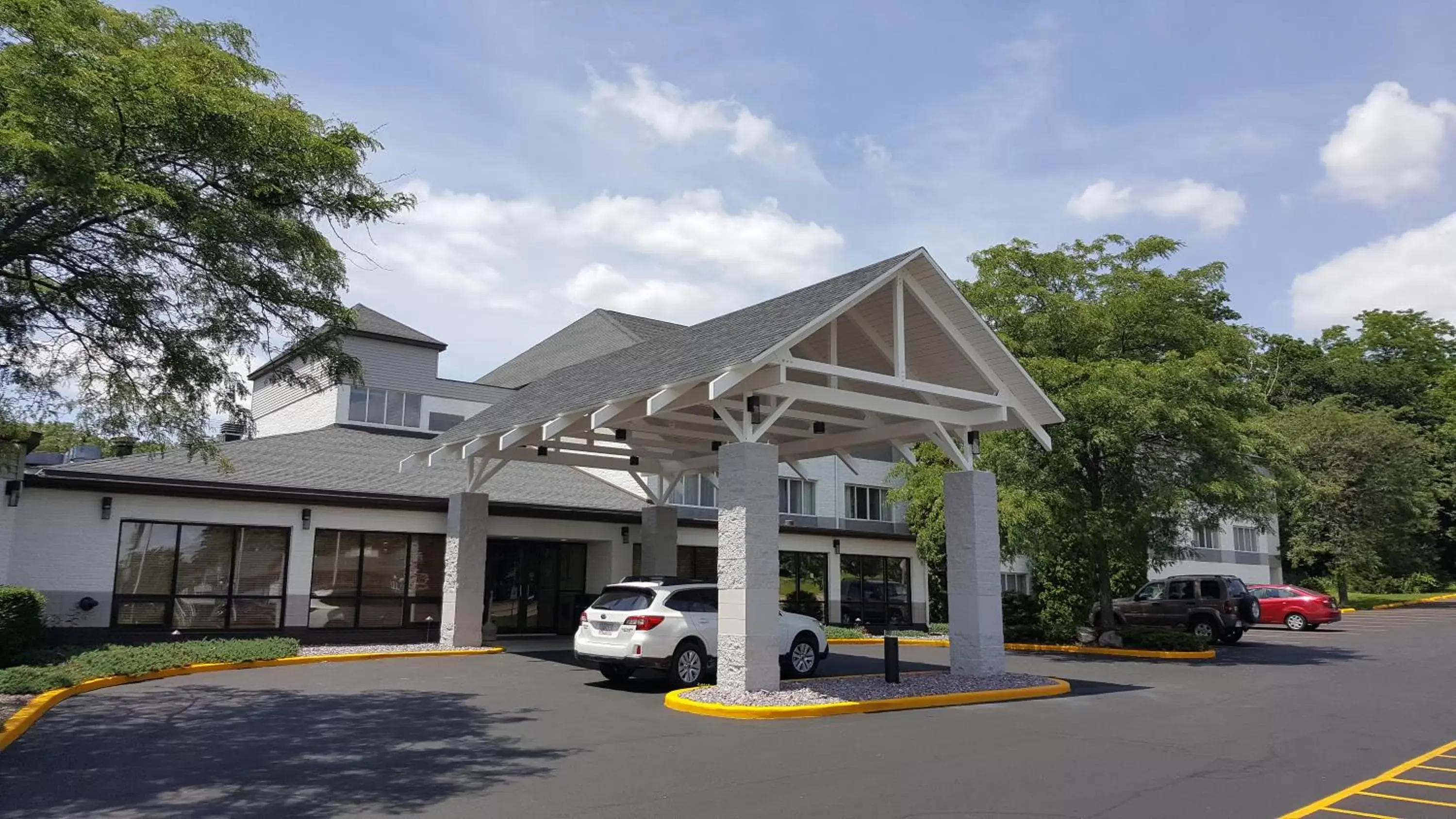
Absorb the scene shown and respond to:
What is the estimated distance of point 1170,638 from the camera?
2214 centimetres

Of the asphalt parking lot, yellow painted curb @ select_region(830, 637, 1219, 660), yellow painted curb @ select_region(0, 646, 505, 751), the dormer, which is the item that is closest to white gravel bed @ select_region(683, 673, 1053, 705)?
the asphalt parking lot

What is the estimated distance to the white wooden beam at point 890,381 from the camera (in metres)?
13.5

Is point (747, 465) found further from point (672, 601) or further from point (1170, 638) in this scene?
point (1170, 638)

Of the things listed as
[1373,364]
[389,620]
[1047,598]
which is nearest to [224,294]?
[389,620]

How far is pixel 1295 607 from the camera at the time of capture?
31453 mm

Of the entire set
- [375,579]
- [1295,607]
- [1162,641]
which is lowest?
[1162,641]

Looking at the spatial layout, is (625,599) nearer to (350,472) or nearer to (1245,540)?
(350,472)

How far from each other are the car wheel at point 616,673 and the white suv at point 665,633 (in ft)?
0.05

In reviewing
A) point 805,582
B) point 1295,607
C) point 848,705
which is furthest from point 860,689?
point 1295,607

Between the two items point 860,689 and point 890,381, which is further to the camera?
point 890,381

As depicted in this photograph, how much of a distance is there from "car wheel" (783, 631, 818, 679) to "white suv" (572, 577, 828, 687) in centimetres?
1

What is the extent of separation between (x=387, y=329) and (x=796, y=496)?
15.5m

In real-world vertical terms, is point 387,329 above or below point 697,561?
above

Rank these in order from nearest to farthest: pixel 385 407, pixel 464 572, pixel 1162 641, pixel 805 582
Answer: pixel 464 572
pixel 1162 641
pixel 805 582
pixel 385 407
